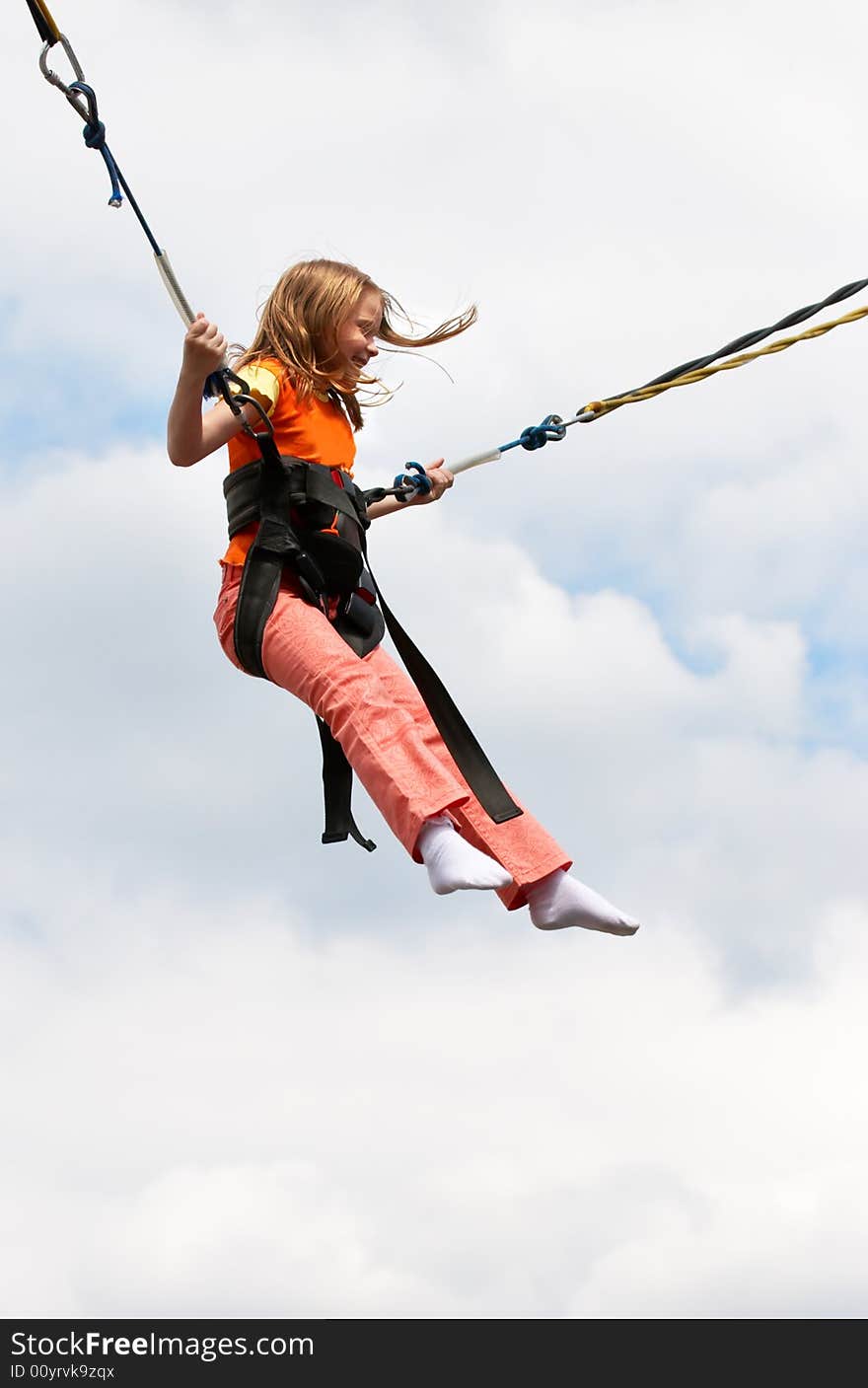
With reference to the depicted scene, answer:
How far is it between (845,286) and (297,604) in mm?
2081

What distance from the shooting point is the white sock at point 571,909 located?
548 cm

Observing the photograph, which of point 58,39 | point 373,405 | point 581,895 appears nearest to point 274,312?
point 373,405

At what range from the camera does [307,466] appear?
5777 millimetres

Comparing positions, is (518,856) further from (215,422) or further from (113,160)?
(113,160)

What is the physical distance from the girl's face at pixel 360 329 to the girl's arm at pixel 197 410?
45cm

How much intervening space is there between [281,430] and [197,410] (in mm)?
492

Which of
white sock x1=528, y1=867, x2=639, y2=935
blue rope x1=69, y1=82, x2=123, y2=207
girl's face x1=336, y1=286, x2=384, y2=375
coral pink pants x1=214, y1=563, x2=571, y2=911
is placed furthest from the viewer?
girl's face x1=336, y1=286, x2=384, y2=375

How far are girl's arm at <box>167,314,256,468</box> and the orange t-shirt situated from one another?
0.37 feet

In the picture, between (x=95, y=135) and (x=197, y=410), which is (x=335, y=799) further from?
(x=95, y=135)

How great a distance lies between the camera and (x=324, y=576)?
579 centimetres

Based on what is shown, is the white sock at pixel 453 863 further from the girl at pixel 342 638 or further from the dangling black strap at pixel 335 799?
the dangling black strap at pixel 335 799

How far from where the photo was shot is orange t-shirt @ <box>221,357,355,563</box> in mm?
5777

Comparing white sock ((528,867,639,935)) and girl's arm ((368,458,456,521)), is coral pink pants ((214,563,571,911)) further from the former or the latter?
girl's arm ((368,458,456,521))

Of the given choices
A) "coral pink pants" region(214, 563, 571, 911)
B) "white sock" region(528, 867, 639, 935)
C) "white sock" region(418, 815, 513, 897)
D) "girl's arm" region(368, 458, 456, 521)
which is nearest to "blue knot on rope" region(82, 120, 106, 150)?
"coral pink pants" region(214, 563, 571, 911)
